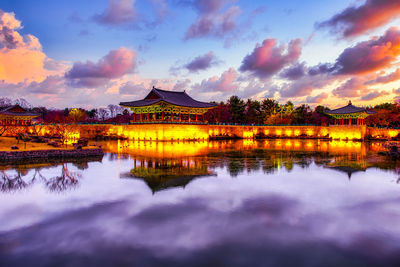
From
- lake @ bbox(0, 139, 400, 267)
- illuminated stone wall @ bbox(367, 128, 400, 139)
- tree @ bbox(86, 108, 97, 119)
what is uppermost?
tree @ bbox(86, 108, 97, 119)

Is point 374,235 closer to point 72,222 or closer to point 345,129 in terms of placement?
point 72,222

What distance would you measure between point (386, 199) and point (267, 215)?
5.51 meters

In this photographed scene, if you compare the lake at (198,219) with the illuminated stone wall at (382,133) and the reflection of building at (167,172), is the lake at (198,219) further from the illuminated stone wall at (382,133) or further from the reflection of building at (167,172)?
the illuminated stone wall at (382,133)

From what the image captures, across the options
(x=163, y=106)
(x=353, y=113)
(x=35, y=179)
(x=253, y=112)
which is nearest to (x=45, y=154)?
(x=35, y=179)

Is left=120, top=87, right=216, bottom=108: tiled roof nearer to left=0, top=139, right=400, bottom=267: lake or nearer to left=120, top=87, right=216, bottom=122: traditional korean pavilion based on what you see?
left=120, top=87, right=216, bottom=122: traditional korean pavilion

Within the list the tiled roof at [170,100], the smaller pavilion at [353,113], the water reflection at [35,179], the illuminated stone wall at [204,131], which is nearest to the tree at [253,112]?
the illuminated stone wall at [204,131]

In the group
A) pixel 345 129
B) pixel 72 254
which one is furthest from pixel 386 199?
pixel 345 129

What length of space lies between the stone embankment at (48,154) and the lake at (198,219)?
5643 millimetres

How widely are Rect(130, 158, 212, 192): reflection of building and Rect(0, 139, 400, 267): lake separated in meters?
0.11

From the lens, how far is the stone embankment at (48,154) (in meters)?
18.1

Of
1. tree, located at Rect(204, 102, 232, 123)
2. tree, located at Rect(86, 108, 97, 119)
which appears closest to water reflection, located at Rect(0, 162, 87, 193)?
tree, located at Rect(204, 102, 232, 123)

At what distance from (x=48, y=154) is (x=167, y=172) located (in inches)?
452

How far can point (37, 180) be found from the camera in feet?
40.7

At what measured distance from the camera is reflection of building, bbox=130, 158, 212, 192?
39.0 ft
